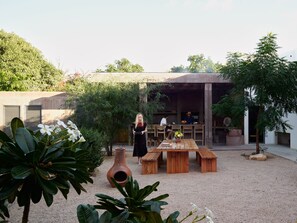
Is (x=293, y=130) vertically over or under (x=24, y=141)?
under

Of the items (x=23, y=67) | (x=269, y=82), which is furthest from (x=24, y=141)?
(x=23, y=67)

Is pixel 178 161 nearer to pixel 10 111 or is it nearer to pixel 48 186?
pixel 48 186

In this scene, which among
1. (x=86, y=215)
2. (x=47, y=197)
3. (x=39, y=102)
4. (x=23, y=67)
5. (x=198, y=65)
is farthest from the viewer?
(x=198, y=65)

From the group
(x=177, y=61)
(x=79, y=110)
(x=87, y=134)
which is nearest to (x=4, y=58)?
(x=79, y=110)

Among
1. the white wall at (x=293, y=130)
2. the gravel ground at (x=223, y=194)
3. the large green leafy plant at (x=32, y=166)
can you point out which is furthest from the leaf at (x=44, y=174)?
the white wall at (x=293, y=130)

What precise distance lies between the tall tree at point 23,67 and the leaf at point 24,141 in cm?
1831

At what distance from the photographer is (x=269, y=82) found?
938cm

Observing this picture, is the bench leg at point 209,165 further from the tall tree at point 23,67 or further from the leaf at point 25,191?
the tall tree at point 23,67

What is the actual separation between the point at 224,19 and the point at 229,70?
12.4 ft

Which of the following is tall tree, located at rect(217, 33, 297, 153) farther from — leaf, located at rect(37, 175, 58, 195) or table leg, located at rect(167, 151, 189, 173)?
leaf, located at rect(37, 175, 58, 195)

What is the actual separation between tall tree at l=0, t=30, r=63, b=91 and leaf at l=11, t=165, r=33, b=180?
18.4 metres

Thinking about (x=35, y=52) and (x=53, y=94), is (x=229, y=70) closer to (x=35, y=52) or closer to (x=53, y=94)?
(x=53, y=94)

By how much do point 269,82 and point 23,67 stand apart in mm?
16675

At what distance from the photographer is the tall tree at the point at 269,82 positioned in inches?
371
